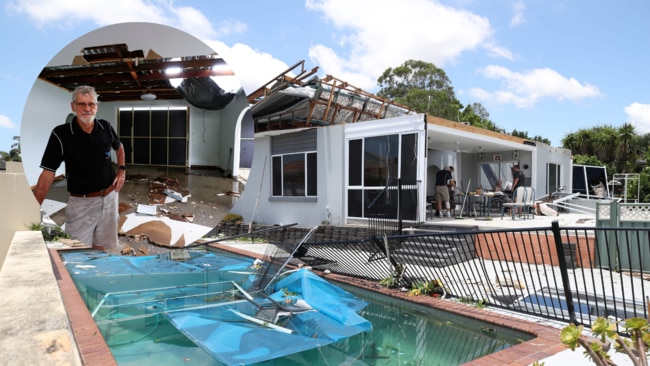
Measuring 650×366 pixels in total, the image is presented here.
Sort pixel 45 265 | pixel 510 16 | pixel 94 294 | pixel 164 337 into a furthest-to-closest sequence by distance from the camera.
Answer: pixel 510 16
pixel 94 294
pixel 164 337
pixel 45 265

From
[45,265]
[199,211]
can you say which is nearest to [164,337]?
[45,265]

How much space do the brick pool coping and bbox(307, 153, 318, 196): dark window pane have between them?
4.48 m

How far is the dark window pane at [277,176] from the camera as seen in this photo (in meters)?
9.86

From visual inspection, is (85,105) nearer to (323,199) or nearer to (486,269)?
(486,269)

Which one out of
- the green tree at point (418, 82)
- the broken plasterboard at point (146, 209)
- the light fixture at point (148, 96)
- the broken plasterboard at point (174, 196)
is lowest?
the broken plasterboard at point (146, 209)

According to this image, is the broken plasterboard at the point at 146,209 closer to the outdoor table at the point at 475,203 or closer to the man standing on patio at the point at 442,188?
the man standing on patio at the point at 442,188

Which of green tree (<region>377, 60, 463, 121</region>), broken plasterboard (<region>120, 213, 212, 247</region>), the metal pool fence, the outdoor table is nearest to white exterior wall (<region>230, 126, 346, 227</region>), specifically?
the metal pool fence

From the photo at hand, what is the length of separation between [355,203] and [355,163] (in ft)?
2.71

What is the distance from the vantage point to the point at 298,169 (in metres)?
9.85

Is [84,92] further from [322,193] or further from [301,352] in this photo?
[322,193]

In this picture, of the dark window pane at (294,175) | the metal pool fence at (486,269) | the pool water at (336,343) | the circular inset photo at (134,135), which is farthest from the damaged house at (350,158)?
the circular inset photo at (134,135)

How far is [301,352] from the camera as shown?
3.33 metres

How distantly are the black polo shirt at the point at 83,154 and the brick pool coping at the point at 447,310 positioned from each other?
35.2 inches

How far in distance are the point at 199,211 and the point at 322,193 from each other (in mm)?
8314
